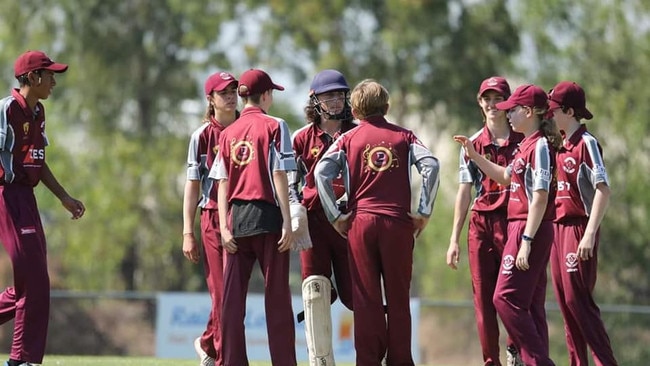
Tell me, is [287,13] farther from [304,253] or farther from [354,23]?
[304,253]

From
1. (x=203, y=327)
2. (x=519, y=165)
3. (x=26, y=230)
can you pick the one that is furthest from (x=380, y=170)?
(x=203, y=327)

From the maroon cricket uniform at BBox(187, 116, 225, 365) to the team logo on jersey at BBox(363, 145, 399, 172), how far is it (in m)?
1.67

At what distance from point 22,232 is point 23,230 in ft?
0.05

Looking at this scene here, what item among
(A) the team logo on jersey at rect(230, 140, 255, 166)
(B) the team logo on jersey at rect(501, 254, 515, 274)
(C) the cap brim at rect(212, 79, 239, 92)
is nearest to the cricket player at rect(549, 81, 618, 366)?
(B) the team logo on jersey at rect(501, 254, 515, 274)

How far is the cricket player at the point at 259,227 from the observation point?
9156 mm

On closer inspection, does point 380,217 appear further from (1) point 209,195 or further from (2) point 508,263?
(1) point 209,195

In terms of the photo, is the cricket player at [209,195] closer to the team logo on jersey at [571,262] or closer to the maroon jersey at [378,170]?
the maroon jersey at [378,170]

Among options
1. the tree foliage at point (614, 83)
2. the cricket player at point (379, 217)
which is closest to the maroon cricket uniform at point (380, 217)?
the cricket player at point (379, 217)

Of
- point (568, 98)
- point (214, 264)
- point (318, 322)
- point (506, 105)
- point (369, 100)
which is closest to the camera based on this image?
point (369, 100)

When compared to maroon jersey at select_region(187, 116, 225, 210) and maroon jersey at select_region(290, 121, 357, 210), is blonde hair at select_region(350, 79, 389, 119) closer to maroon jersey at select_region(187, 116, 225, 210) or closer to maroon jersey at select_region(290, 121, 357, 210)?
maroon jersey at select_region(290, 121, 357, 210)

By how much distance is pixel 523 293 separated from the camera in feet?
31.1

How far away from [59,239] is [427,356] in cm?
1288

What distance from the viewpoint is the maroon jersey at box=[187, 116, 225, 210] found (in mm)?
10461

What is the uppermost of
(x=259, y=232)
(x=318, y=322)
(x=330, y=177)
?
(x=330, y=177)
